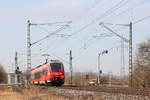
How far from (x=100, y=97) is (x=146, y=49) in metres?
31.9

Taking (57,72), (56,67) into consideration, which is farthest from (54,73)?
(56,67)

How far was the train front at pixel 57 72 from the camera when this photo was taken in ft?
156

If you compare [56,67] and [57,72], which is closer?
[57,72]

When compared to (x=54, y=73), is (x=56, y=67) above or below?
above

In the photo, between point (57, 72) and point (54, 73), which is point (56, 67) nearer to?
point (57, 72)

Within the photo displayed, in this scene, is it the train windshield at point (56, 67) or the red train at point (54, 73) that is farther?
the train windshield at point (56, 67)

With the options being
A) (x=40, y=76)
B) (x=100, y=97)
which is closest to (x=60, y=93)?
(x=100, y=97)

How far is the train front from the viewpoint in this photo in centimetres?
4744

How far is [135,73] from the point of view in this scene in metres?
55.9

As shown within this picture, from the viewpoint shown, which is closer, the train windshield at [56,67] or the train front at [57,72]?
the train front at [57,72]

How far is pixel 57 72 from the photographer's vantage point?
47750mm

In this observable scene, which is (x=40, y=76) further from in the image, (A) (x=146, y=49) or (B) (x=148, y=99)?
(B) (x=148, y=99)

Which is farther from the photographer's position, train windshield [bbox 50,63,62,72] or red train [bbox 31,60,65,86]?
train windshield [bbox 50,63,62,72]

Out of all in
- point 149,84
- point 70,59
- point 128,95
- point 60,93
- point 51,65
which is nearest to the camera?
point 128,95
